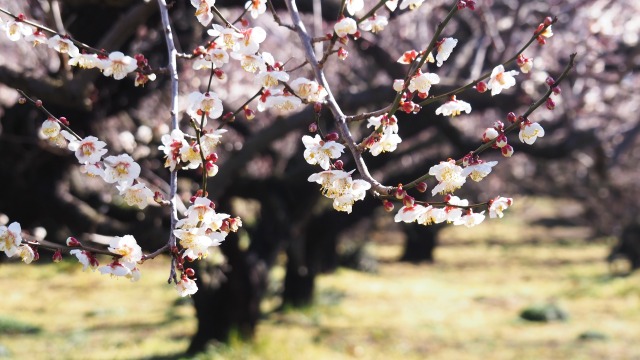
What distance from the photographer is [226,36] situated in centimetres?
233

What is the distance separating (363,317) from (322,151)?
11618 mm

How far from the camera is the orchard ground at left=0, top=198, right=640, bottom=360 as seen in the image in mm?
10180

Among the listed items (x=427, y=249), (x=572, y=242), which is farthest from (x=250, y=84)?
(x=572, y=242)

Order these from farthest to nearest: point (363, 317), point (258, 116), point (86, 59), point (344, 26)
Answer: point (363, 317), point (258, 116), point (86, 59), point (344, 26)

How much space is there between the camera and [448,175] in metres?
2.21

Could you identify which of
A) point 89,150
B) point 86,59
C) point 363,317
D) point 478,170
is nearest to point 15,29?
point 86,59

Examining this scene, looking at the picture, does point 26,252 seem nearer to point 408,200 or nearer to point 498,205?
point 408,200

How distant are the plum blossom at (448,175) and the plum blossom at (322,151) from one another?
0.29 m

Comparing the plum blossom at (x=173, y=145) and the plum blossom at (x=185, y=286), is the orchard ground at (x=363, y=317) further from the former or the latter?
the plum blossom at (x=173, y=145)

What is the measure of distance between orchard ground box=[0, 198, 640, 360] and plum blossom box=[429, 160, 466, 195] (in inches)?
283

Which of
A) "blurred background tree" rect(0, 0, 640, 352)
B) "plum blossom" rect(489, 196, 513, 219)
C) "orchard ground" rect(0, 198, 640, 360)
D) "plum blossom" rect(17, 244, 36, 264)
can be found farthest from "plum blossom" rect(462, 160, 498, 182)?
Result: "orchard ground" rect(0, 198, 640, 360)

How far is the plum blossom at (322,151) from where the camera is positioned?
216 centimetres

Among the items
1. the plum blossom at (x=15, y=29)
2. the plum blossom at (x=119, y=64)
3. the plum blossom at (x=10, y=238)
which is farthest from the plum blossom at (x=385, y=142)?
the plum blossom at (x=15, y=29)

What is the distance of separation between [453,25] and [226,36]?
26.1ft
